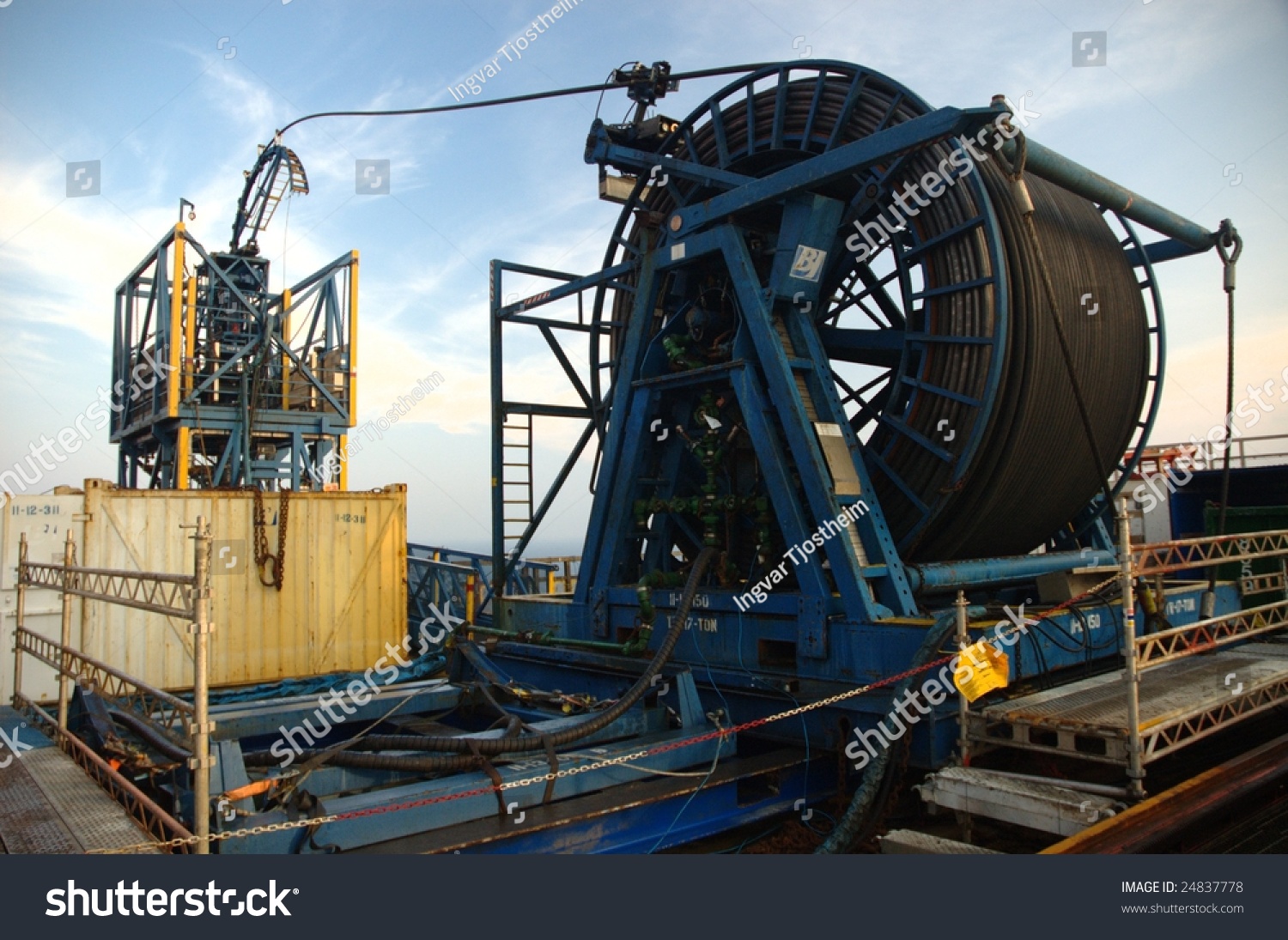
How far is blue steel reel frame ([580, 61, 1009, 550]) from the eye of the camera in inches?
273

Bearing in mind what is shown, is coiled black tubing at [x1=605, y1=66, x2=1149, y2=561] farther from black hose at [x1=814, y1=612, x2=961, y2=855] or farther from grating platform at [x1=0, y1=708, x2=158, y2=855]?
grating platform at [x1=0, y1=708, x2=158, y2=855]

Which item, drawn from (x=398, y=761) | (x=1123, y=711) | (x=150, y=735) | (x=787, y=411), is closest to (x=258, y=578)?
(x=150, y=735)

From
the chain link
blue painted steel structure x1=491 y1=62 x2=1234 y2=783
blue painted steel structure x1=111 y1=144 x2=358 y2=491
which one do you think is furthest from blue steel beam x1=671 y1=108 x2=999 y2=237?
blue painted steel structure x1=111 y1=144 x2=358 y2=491

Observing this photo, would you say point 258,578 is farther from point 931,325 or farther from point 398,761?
point 931,325

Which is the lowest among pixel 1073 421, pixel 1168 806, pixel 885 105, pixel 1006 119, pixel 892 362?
pixel 1168 806

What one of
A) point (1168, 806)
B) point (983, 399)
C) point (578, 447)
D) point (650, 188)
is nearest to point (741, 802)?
point (1168, 806)

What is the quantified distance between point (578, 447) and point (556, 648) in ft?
8.31

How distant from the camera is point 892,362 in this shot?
8805 mm

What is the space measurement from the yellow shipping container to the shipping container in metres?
0.01

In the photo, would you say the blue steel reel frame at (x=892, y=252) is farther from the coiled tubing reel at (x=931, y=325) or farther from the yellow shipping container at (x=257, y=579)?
the yellow shipping container at (x=257, y=579)

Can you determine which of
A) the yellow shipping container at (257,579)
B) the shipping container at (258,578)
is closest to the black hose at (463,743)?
the yellow shipping container at (257,579)

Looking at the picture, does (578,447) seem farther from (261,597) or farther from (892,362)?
(261,597)

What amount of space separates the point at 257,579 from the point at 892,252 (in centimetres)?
828

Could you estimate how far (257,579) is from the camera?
11109 mm
